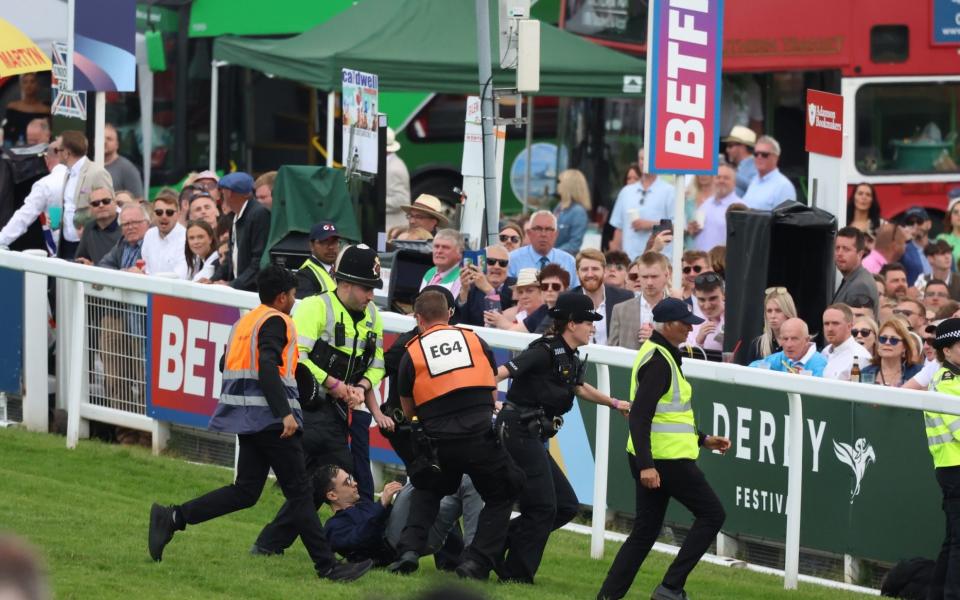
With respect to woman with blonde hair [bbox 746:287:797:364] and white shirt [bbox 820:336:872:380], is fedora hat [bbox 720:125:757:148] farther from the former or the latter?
white shirt [bbox 820:336:872:380]

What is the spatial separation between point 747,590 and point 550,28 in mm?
10846

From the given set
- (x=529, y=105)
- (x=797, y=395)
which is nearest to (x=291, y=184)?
(x=797, y=395)

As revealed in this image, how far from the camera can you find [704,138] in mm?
12133

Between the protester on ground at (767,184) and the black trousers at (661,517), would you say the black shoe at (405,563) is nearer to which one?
Answer: the black trousers at (661,517)

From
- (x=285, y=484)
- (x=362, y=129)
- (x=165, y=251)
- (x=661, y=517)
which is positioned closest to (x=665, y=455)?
(x=661, y=517)

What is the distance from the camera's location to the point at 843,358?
10.6 m

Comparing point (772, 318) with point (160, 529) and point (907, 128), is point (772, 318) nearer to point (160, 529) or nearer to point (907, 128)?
point (160, 529)

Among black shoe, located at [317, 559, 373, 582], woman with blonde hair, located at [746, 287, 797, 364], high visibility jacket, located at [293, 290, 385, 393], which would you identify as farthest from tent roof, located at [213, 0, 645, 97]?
black shoe, located at [317, 559, 373, 582]

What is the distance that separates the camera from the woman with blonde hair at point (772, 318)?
1096cm

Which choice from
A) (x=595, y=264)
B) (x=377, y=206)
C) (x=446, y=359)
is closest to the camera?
(x=446, y=359)

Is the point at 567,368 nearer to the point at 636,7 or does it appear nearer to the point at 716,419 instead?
the point at 716,419

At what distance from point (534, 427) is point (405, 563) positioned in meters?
0.88

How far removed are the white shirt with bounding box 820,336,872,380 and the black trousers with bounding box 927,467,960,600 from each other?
6.60 feet

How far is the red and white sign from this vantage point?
1299cm
